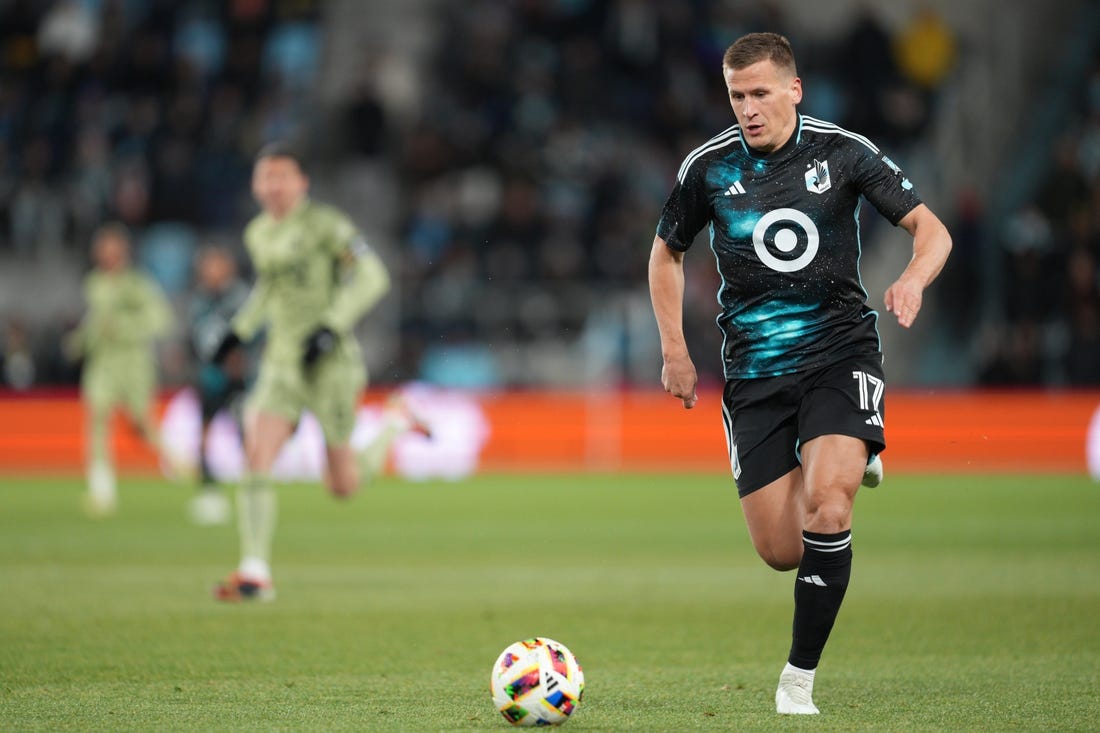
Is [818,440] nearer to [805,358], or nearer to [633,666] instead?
[805,358]

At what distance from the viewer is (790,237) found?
21.7 feet

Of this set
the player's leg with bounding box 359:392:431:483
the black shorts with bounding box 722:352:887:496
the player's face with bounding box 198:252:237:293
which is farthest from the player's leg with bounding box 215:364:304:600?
the player's face with bounding box 198:252:237:293

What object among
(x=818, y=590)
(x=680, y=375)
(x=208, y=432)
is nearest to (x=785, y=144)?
(x=680, y=375)

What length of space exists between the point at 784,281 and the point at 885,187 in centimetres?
54

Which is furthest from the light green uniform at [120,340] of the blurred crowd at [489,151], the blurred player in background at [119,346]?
the blurred crowd at [489,151]

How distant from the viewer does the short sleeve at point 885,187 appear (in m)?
6.47

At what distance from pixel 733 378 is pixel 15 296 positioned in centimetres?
1867

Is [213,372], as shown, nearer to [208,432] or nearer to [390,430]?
[208,432]

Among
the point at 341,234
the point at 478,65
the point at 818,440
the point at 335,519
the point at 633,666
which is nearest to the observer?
the point at 818,440

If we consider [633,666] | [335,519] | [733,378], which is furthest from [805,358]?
[335,519]

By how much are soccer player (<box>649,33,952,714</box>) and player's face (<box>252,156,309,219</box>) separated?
4.34 m

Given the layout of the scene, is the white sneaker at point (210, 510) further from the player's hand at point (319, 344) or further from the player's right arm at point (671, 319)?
the player's right arm at point (671, 319)

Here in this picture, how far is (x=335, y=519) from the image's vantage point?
16344 millimetres

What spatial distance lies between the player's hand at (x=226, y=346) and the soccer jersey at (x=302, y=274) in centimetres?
5
